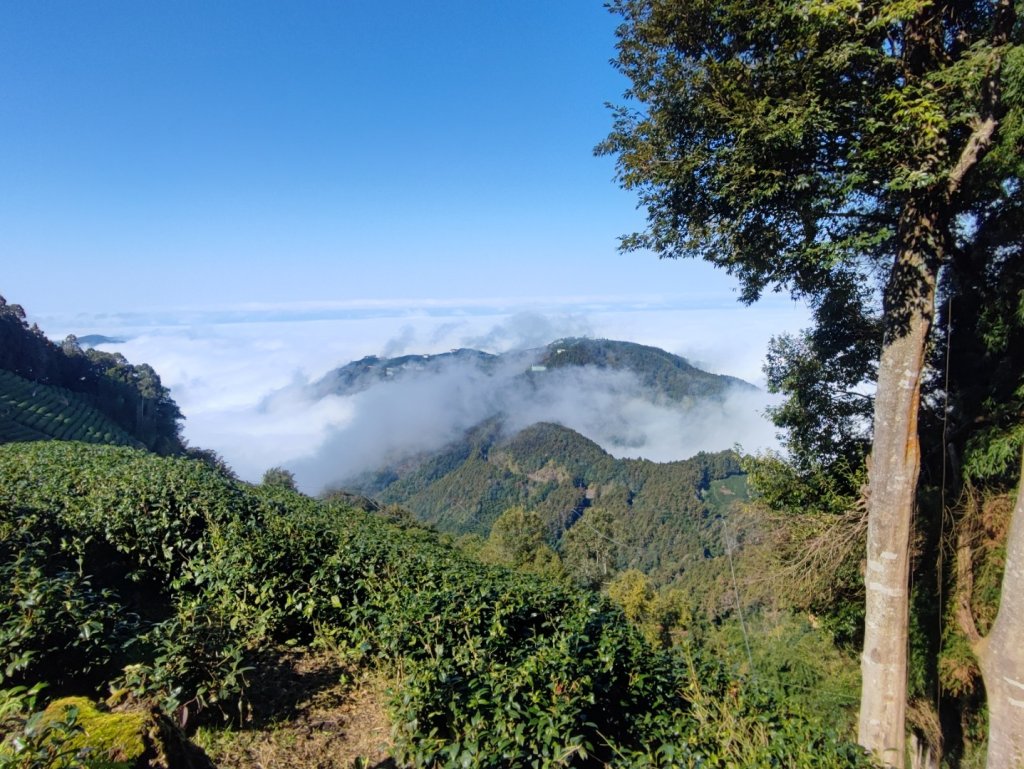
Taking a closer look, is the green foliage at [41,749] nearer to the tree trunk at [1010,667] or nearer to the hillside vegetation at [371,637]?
the hillside vegetation at [371,637]

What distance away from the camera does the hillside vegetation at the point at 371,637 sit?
115 inches

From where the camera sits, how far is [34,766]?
1.57 m

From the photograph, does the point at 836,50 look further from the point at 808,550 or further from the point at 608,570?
the point at 608,570

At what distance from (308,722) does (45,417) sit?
1577 inches

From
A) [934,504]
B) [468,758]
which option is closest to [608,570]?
[934,504]

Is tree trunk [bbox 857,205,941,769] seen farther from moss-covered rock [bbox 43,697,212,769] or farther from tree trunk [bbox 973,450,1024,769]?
moss-covered rock [bbox 43,697,212,769]

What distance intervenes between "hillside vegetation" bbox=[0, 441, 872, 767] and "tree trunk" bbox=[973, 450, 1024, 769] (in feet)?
7.95

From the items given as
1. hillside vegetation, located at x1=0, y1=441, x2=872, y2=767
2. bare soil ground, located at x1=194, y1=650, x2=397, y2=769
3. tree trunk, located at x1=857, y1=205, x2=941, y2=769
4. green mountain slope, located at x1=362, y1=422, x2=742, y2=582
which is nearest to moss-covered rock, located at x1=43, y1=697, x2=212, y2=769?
hillside vegetation, located at x1=0, y1=441, x2=872, y2=767

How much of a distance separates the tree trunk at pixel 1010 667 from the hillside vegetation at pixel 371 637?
242cm

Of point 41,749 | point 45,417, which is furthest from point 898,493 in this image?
point 45,417

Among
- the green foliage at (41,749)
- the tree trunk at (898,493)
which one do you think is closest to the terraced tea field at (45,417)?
the green foliage at (41,749)

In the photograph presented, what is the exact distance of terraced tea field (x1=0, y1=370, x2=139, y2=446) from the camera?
30.1 m

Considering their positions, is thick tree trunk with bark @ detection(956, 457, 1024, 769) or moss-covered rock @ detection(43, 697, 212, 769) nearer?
moss-covered rock @ detection(43, 697, 212, 769)

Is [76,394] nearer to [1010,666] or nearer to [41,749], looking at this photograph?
[41,749]
